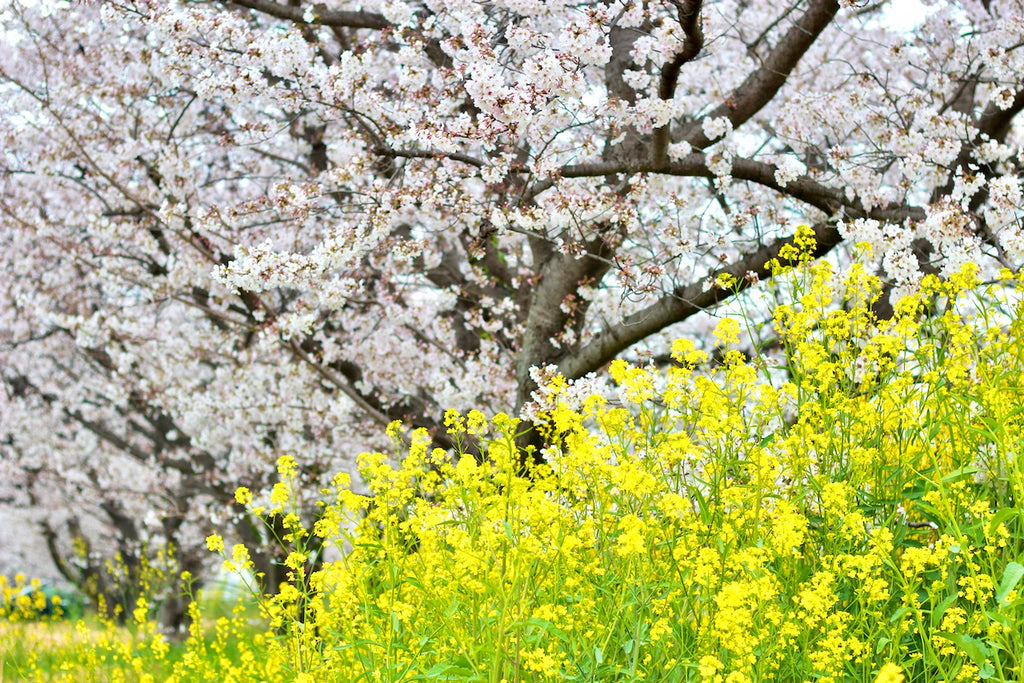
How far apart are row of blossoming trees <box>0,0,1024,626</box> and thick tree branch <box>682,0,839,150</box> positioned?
2 centimetres

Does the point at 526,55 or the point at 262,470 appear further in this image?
the point at 262,470

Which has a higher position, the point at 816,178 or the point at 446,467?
the point at 816,178

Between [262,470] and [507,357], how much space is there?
3.85 metres

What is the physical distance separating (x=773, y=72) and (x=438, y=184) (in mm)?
2294

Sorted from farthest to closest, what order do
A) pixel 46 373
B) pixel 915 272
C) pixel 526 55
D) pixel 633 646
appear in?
pixel 46 373 < pixel 526 55 < pixel 915 272 < pixel 633 646

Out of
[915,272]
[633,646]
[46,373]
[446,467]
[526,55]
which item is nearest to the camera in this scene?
[633,646]

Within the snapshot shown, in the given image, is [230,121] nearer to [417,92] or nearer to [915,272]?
[417,92]


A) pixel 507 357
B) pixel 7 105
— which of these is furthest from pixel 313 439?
pixel 7 105

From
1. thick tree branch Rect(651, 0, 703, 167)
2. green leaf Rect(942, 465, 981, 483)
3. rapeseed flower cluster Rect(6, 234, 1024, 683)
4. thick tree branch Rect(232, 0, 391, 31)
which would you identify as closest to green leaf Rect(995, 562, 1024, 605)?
rapeseed flower cluster Rect(6, 234, 1024, 683)

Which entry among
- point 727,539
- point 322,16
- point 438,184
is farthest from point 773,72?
point 727,539

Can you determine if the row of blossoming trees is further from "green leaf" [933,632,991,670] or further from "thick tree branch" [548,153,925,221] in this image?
"green leaf" [933,632,991,670]

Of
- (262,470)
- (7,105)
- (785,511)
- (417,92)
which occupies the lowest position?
(785,511)

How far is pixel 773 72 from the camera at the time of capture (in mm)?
6281

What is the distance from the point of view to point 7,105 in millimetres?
9406
